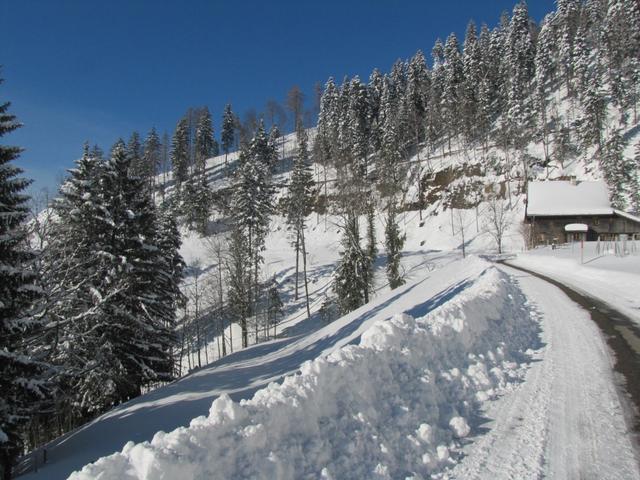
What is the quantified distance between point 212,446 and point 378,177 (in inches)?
2453

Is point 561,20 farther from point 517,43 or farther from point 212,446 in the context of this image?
point 212,446

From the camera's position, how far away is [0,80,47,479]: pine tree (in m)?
9.11

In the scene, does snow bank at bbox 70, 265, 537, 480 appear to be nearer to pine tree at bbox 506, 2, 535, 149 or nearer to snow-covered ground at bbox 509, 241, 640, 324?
snow-covered ground at bbox 509, 241, 640, 324

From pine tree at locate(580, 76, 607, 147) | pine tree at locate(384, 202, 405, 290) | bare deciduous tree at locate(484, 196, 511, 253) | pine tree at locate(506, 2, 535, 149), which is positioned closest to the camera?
pine tree at locate(384, 202, 405, 290)

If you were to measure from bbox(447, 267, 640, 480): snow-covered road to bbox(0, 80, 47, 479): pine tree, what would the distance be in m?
10.5

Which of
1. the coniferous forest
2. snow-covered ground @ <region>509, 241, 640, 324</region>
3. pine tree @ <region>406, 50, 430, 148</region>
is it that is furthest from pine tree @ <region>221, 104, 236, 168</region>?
snow-covered ground @ <region>509, 241, 640, 324</region>

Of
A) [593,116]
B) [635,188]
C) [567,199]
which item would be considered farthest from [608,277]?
[593,116]

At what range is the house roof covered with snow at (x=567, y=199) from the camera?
147ft

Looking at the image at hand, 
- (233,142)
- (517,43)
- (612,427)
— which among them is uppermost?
(517,43)

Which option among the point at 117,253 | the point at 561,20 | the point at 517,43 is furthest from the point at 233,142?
the point at 117,253

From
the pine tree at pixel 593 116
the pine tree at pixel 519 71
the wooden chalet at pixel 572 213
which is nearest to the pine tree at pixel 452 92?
the pine tree at pixel 519 71

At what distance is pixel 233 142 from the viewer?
9700cm

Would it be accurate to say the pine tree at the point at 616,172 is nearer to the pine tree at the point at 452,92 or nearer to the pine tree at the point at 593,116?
the pine tree at the point at 593,116

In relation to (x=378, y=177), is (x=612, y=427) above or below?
below
